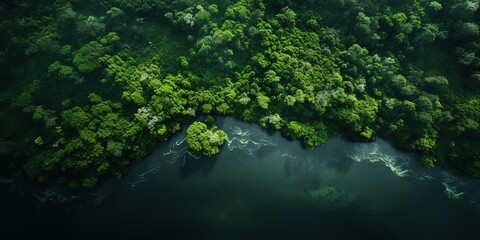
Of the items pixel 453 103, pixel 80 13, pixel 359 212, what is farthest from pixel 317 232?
pixel 80 13

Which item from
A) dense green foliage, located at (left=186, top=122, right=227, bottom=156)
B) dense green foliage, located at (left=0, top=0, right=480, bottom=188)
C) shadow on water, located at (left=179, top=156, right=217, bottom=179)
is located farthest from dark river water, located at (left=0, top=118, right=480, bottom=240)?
dense green foliage, located at (left=0, top=0, right=480, bottom=188)

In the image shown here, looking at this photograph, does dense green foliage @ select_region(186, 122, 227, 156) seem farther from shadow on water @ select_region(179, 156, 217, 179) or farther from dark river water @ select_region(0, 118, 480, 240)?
dark river water @ select_region(0, 118, 480, 240)

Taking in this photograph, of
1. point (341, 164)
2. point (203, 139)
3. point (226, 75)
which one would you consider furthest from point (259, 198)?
point (226, 75)

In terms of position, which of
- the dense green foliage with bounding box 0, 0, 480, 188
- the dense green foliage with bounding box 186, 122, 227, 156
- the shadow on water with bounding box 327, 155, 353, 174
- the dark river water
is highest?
the dense green foliage with bounding box 0, 0, 480, 188

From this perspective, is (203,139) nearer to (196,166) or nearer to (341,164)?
(196,166)

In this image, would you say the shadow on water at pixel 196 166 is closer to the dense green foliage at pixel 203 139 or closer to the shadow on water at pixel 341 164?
the dense green foliage at pixel 203 139

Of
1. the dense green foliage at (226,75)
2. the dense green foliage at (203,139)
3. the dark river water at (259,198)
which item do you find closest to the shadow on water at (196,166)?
the dark river water at (259,198)

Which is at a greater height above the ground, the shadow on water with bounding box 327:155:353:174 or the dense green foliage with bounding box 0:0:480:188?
the dense green foliage with bounding box 0:0:480:188
